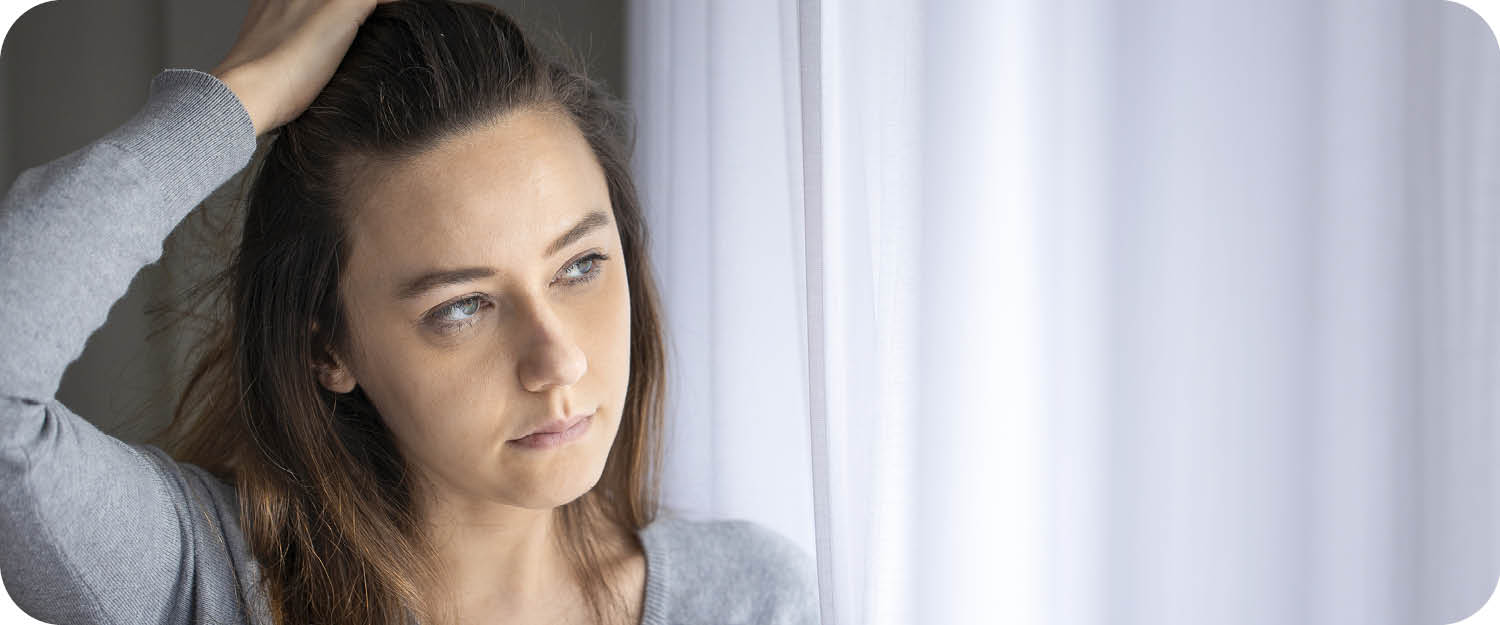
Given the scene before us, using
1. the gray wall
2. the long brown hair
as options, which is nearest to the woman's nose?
the long brown hair

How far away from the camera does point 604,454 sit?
100 cm

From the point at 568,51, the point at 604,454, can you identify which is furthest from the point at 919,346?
→ the point at 568,51

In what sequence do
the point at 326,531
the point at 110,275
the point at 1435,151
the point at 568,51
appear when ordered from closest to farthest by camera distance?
the point at 1435,151 < the point at 110,275 < the point at 326,531 < the point at 568,51

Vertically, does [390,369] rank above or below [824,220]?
below

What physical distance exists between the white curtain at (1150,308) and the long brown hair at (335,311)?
285 millimetres

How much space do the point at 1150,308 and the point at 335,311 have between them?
0.69m

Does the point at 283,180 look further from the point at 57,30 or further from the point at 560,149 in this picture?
the point at 57,30

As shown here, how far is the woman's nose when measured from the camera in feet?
3.01

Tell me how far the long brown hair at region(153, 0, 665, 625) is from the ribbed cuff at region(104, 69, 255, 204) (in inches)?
3.3

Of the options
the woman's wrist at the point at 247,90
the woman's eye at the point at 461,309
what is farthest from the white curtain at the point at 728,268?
the woman's wrist at the point at 247,90

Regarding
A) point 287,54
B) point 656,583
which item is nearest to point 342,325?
point 287,54

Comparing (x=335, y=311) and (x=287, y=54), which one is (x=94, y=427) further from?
(x=287, y=54)

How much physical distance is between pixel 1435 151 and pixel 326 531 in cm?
94

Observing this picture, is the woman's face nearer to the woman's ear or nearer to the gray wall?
the woman's ear
